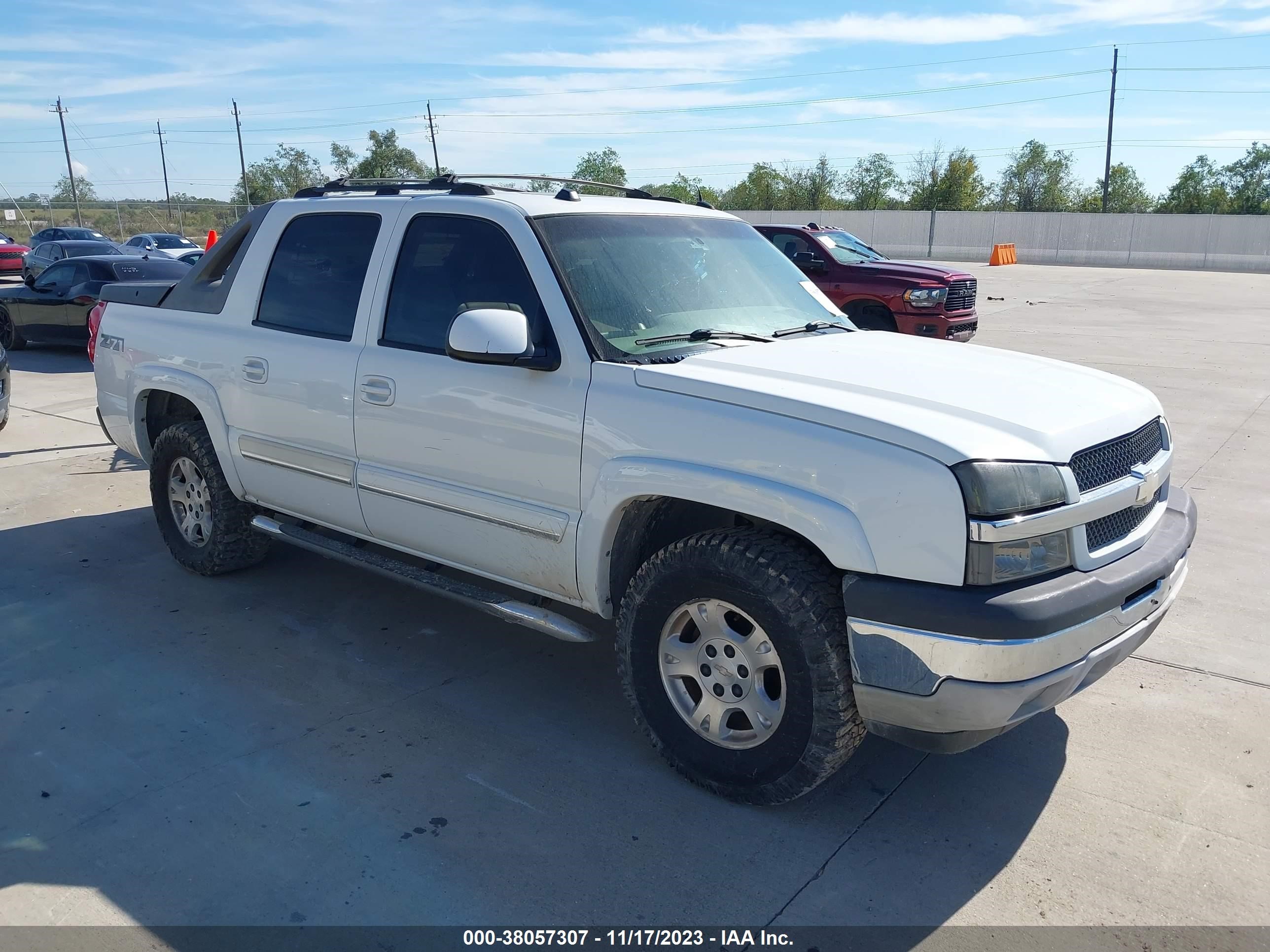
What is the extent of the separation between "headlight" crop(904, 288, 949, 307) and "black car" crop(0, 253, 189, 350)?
9539 mm

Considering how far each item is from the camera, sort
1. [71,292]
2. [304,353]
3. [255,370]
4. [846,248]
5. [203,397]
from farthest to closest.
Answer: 1. [71,292]
2. [846,248]
3. [203,397]
4. [255,370]
5. [304,353]

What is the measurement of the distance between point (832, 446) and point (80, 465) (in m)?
7.23

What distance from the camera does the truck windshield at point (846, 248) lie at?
13188mm

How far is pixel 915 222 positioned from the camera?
52.0 m

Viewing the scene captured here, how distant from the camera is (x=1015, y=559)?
112 inches

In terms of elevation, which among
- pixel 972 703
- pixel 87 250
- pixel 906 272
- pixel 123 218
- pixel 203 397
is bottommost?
pixel 972 703

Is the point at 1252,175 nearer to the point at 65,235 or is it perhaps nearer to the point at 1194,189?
the point at 1194,189

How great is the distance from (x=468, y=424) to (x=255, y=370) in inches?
58.5

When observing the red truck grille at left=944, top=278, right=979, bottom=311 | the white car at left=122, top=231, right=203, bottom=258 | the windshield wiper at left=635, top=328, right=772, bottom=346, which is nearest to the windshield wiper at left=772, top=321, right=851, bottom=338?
the windshield wiper at left=635, top=328, right=772, bottom=346

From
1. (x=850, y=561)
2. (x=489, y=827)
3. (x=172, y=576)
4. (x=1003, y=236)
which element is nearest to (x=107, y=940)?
(x=489, y=827)

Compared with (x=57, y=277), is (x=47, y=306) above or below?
below

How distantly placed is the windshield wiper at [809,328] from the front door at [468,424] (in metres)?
0.93

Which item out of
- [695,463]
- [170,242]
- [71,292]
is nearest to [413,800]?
[695,463]

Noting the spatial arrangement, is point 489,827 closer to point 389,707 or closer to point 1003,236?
point 389,707
